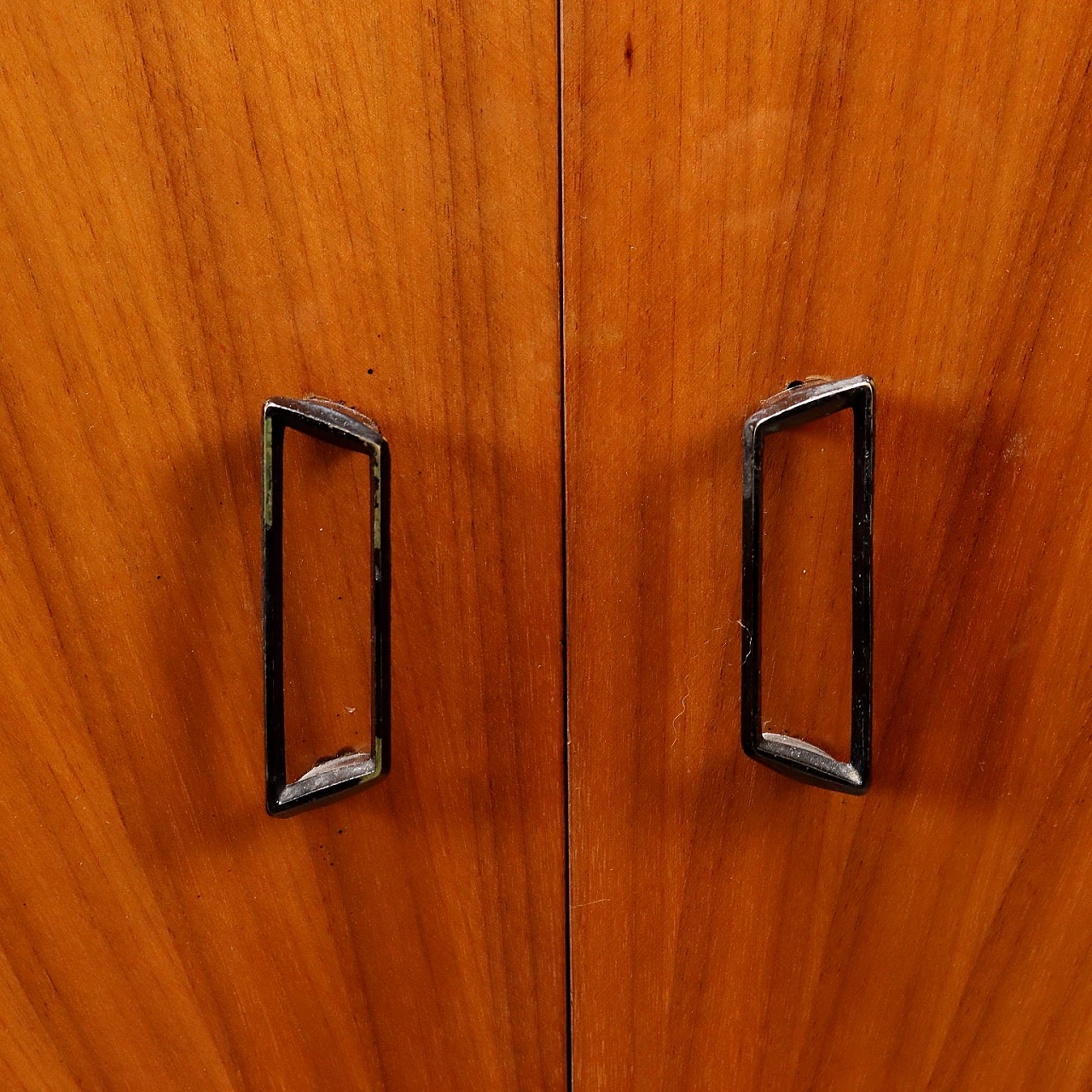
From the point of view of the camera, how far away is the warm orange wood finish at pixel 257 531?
0.23 meters

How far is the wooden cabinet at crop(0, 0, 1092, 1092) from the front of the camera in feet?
0.75

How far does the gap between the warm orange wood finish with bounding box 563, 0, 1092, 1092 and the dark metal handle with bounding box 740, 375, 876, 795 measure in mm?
14

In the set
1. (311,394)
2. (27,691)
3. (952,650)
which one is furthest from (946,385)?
(27,691)

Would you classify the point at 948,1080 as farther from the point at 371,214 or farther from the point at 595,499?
the point at 371,214

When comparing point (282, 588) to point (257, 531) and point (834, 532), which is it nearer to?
point (257, 531)

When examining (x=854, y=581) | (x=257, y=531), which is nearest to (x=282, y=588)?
(x=257, y=531)

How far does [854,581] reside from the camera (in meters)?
0.24

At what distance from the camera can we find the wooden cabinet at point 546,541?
0.23m

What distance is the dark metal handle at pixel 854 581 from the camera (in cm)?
23

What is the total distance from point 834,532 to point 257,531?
18 centimetres

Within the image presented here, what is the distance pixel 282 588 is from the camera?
254 mm

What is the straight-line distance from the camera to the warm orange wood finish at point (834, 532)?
0.23 meters

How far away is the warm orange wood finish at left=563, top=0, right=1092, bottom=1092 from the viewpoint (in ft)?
0.74

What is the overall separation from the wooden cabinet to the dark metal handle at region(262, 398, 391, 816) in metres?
0.02
